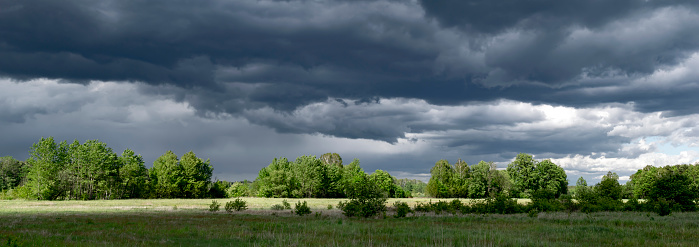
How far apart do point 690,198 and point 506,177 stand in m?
Answer: 88.4

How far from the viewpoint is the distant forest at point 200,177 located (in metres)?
99.6

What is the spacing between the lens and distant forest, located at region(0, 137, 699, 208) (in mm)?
99625

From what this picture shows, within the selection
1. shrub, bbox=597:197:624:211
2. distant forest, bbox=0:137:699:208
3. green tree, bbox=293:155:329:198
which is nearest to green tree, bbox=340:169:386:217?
shrub, bbox=597:197:624:211

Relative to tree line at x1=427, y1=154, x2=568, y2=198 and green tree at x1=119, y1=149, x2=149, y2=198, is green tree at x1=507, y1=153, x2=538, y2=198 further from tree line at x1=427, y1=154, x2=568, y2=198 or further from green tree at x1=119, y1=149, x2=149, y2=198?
green tree at x1=119, y1=149, x2=149, y2=198

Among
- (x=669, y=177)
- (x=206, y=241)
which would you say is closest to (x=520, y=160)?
(x=669, y=177)

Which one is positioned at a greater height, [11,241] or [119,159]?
[119,159]

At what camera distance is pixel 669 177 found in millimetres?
49406

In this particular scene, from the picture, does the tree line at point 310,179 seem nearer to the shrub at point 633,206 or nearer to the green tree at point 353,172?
the green tree at point 353,172

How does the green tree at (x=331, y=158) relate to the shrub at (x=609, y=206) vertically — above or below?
above

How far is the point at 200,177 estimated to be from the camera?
408 feet

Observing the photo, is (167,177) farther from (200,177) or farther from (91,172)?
(91,172)

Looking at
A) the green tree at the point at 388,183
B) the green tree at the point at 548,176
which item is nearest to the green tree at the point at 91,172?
the green tree at the point at 388,183

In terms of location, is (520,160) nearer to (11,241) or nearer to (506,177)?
(506,177)

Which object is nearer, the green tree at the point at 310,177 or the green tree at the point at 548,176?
the green tree at the point at 548,176
